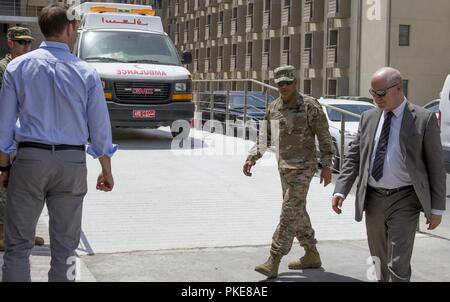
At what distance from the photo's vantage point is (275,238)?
610 centimetres

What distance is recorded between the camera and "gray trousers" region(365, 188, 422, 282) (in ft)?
15.2

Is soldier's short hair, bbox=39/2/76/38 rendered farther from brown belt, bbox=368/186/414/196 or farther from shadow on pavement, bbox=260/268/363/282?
shadow on pavement, bbox=260/268/363/282

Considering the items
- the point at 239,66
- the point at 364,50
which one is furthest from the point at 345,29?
the point at 239,66

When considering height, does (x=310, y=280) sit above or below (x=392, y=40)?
below

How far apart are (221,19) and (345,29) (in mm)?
19828

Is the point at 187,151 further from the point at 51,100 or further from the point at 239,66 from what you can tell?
the point at 239,66

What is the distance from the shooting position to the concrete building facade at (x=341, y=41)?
37.9m

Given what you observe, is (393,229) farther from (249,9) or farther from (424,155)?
(249,9)

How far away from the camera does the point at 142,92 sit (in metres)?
14.4

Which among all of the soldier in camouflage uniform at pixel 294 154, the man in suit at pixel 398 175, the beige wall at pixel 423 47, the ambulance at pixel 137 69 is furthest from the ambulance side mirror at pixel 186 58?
the beige wall at pixel 423 47

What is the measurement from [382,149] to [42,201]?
2198 millimetres

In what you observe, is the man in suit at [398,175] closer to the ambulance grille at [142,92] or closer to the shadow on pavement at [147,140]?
the shadow on pavement at [147,140]

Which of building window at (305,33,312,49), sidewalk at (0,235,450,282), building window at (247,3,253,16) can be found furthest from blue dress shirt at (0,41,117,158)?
building window at (247,3,253,16)

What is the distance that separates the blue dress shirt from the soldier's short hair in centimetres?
13
